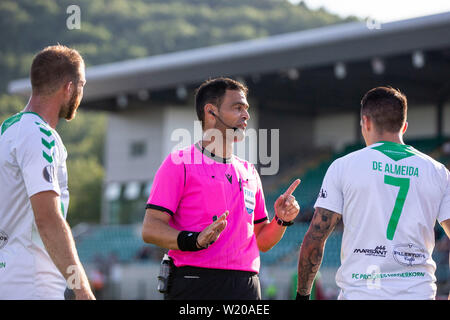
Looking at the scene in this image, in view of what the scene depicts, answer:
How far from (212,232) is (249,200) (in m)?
0.65

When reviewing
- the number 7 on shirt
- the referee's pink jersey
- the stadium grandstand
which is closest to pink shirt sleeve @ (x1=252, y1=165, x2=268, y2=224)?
the referee's pink jersey

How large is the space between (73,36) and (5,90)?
28.2ft

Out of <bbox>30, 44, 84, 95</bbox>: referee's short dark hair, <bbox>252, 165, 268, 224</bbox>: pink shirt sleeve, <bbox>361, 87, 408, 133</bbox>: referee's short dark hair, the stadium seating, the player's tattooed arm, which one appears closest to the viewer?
<bbox>30, 44, 84, 95</bbox>: referee's short dark hair

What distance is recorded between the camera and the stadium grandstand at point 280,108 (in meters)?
21.2

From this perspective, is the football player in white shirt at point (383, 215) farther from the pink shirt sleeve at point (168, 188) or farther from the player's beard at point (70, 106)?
the player's beard at point (70, 106)

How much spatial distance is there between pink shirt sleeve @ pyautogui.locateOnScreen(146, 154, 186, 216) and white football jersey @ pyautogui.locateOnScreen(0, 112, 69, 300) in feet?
2.64

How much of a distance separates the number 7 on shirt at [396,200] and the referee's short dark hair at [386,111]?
1.19ft

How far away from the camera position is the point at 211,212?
175 inches

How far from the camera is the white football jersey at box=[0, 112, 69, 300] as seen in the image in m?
3.56

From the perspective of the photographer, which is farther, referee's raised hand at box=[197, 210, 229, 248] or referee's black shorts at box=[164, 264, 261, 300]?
referee's black shorts at box=[164, 264, 261, 300]

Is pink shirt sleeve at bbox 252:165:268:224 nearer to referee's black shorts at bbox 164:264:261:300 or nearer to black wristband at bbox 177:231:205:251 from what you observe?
referee's black shorts at bbox 164:264:261:300

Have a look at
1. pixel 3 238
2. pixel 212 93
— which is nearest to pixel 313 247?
pixel 212 93
